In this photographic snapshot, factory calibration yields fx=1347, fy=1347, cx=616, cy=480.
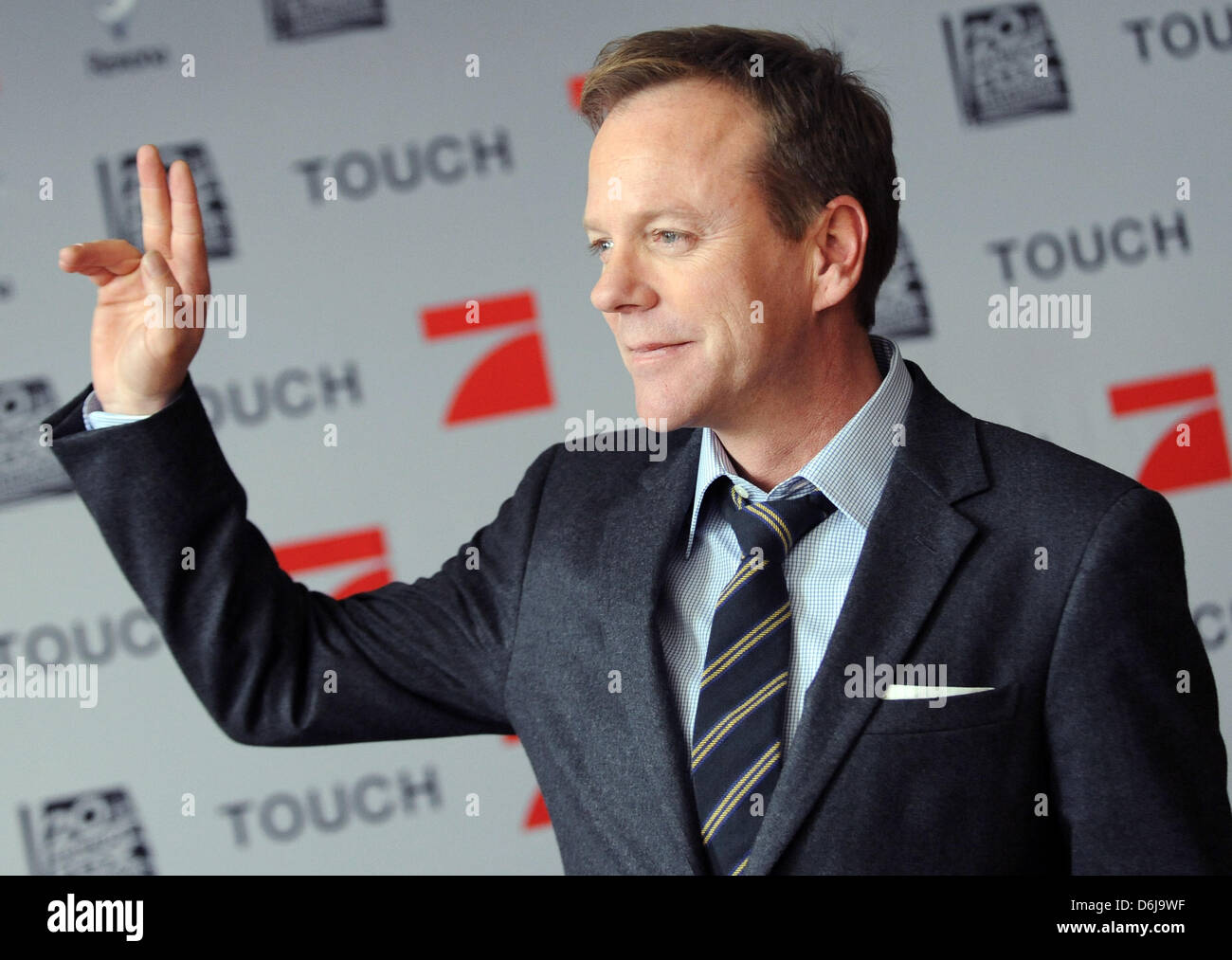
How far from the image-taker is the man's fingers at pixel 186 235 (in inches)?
53.9

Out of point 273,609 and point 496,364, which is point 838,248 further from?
point 496,364

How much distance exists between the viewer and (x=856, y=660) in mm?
1308

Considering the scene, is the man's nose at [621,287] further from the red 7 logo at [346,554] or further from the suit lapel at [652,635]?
the red 7 logo at [346,554]

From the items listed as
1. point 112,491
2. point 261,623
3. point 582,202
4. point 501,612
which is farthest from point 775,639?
point 582,202

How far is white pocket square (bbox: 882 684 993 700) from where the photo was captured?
4.24 ft

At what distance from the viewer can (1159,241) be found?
323cm

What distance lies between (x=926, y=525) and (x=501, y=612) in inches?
19.4

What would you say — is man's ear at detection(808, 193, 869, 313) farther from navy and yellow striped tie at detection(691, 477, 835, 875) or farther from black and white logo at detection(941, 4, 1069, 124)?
black and white logo at detection(941, 4, 1069, 124)

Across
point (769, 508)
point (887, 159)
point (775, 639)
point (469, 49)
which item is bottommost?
point (775, 639)

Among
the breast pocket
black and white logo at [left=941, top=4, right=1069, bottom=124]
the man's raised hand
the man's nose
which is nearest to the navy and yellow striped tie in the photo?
the breast pocket

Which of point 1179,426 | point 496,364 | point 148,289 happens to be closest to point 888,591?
point 148,289

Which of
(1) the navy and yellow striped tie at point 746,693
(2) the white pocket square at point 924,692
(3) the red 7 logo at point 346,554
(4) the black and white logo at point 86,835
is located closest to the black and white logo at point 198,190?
(3) the red 7 logo at point 346,554
